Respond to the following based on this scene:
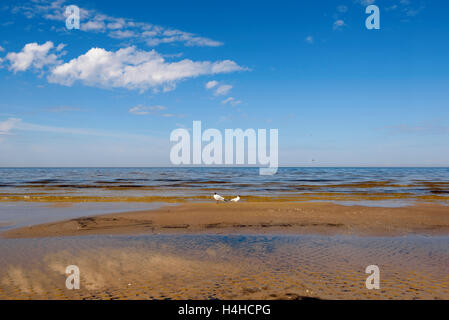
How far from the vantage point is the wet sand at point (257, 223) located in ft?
42.1

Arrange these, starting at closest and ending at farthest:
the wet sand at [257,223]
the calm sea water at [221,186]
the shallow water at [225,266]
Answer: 1. the shallow water at [225,266]
2. the wet sand at [257,223]
3. the calm sea water at [221,186]

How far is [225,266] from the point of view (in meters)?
8.32

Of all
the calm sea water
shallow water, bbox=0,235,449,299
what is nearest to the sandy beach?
shallow water, bbox=0,235,449,299

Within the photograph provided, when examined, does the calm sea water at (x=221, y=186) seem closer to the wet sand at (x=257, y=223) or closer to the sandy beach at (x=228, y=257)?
the wet sand at (x=257, y=223)

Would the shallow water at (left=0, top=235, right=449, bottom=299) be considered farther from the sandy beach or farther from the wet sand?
the wet sand

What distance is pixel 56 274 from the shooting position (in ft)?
25.1

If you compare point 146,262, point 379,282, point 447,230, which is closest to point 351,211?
point 447,230

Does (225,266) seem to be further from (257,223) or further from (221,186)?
(221,186)

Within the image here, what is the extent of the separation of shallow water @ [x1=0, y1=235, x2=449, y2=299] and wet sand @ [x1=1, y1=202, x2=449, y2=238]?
1126mm

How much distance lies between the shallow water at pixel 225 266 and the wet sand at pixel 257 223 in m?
1.13

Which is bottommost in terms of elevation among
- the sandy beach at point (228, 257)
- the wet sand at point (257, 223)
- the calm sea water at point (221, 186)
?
the calm sea water at point (221, 186)

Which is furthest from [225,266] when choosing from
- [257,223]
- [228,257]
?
[257,223]

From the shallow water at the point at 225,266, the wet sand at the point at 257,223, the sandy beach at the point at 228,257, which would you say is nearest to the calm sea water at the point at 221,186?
the wet sand at the point at 257,223

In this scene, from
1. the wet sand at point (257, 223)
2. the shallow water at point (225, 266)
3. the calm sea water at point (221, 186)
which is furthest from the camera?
the calm sea water at point (221, 186)
